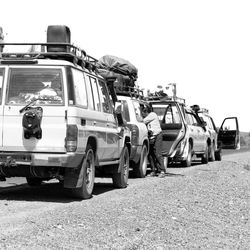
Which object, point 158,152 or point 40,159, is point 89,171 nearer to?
point 40,159

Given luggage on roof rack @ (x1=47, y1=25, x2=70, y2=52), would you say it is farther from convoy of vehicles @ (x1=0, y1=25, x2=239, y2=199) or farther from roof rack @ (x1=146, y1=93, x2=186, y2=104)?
roof rack @ (x1=146, y1=93, x2=186, y2=104)

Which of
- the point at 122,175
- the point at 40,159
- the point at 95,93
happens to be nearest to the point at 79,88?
the point at 95,93

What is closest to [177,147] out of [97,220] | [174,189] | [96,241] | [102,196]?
[174,189]

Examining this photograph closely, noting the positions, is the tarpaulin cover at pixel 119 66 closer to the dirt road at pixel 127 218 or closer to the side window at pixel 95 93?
the dirt road at pixel 127 218

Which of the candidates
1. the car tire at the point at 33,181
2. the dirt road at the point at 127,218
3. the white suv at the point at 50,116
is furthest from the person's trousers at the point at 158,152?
the white suv at the point at 50,116

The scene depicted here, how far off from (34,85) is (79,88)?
772mm

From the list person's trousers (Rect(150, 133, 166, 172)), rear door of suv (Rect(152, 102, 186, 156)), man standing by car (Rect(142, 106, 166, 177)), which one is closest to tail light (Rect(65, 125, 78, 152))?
man standing by car (Rect(142, 106, 166, 177))

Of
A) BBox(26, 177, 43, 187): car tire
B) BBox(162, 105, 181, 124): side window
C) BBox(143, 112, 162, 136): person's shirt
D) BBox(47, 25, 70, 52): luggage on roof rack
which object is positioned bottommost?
BBox(26, 177, 43, 187): car tire

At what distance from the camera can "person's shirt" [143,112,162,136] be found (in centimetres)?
1619

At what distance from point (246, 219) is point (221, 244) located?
241cm

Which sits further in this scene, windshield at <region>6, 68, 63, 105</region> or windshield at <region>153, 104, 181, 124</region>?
windshield at <region>153, 104, 181, 124</region>

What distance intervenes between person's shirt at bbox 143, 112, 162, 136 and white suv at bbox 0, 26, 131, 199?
17.7ft

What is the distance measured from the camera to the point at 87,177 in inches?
420

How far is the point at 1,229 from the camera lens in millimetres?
7223
